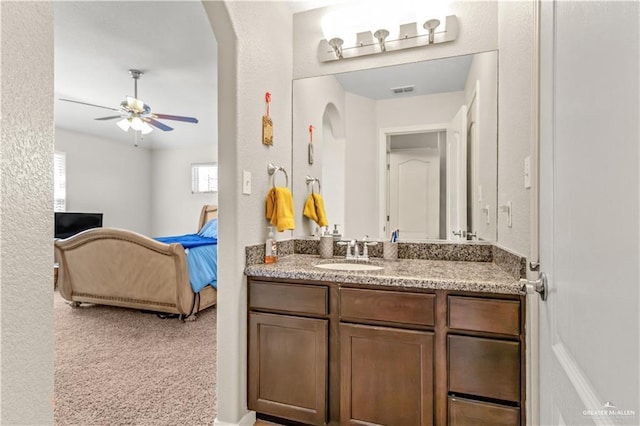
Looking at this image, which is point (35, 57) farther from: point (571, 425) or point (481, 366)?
point (481, 366)

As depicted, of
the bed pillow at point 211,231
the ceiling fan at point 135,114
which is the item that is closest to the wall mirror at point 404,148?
the ceiling fan at point 135,114

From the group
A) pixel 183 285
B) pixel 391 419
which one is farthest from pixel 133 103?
pixel 391 419

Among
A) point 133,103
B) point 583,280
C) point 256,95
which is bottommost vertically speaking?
point 583,280

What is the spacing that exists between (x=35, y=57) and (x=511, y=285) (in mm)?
1543

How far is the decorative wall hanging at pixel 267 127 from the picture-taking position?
6.37 ft

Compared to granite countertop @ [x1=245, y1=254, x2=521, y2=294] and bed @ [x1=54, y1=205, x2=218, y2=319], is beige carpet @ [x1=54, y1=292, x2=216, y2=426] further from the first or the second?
granite countertop @ [x1=245, y1=254, x2=521, y2=294]

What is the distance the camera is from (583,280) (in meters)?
0.64

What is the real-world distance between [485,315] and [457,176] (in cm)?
98

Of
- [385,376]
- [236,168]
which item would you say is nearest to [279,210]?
[236,168]

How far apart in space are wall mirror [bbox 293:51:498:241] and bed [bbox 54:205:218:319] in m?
1.57

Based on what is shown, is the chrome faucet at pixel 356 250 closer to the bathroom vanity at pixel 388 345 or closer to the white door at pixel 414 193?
the white door at pixel 414 193

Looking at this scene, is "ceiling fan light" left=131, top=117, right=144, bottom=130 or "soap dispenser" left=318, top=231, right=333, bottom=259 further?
"ceiling fan light" left=131, top=117, right=144, bottom=130

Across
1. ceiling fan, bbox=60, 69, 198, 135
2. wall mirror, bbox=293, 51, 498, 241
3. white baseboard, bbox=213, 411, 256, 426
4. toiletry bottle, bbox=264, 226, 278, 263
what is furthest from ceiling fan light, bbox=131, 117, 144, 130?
white baseboard, bbox=213, 411, 256, 426

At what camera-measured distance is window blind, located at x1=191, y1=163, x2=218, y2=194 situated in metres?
6.46
